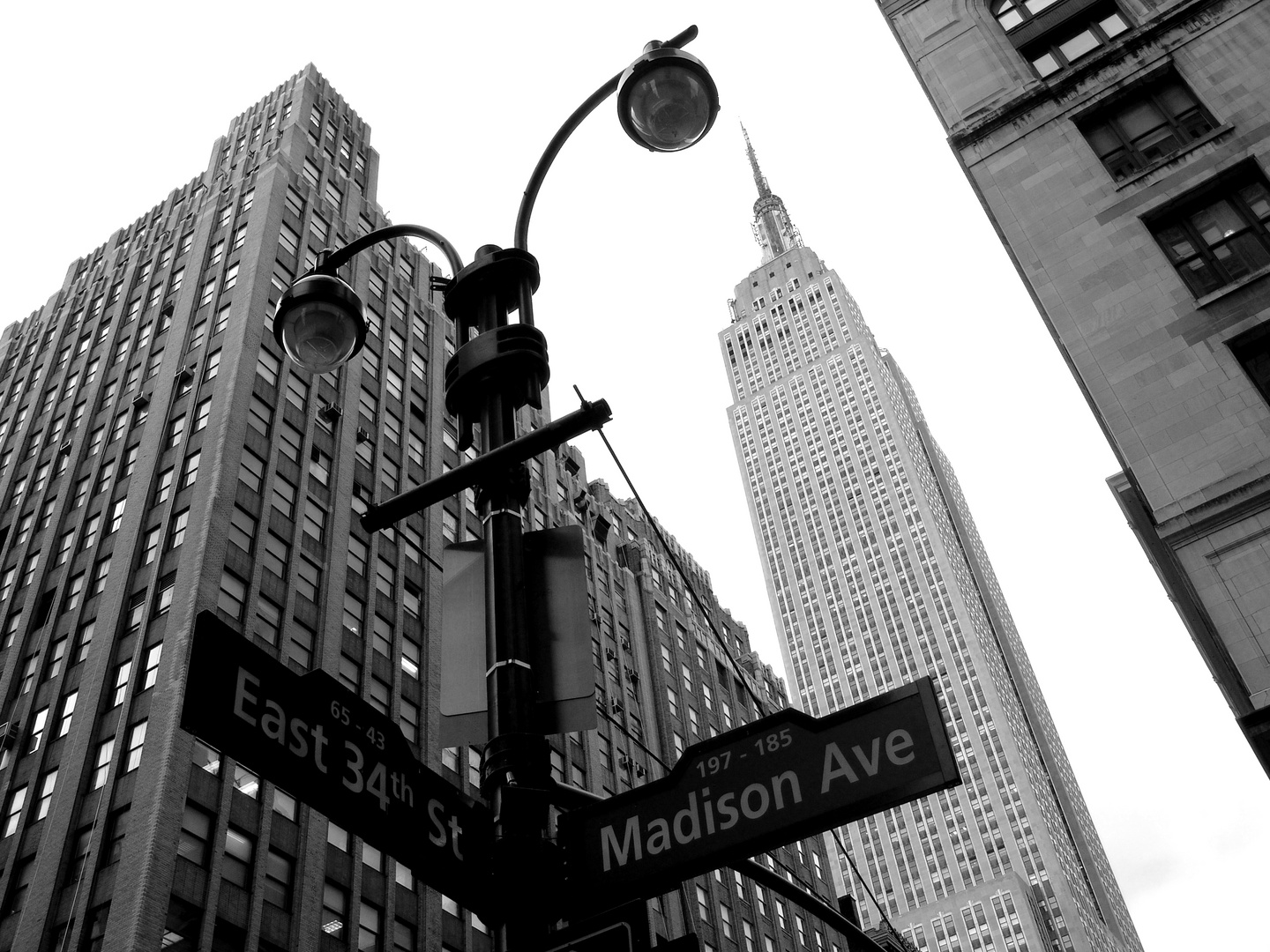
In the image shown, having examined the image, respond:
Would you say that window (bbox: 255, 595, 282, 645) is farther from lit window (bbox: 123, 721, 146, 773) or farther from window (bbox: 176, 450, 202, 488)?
window (bbox: 176, 450, 202, 488)

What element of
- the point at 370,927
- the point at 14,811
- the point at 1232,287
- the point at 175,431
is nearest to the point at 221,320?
the point at 175,431

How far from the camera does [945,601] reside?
534 feet

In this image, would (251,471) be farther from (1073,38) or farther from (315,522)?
(1073,38)

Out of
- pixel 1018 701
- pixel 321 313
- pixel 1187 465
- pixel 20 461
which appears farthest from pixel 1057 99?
pixel 1018 701

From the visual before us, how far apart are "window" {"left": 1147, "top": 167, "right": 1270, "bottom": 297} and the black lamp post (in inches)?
738

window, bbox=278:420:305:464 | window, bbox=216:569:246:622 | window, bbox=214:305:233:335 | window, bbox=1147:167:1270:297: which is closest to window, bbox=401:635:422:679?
window, bbox=216:569:246:622

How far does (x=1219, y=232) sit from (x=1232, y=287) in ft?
7.12

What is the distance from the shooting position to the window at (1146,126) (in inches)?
1004

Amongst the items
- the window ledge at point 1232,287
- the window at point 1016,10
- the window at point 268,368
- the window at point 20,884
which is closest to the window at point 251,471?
the window at point 268,368

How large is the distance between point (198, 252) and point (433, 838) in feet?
178

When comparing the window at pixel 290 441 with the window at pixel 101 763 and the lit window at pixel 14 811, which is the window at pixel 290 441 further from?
the lit window at pixel 14 811

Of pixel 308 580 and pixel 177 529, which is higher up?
pixel 177 529

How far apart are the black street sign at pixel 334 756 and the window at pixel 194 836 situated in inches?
1131

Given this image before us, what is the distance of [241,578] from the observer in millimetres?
38594
